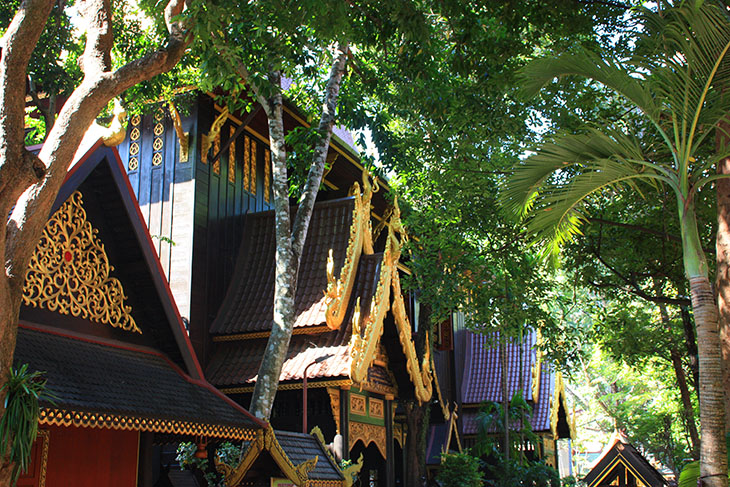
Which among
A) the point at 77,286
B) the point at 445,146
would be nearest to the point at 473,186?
the point at 445,146

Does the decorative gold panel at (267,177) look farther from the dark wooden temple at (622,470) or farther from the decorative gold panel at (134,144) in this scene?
the dark wooden temple at (622,470)

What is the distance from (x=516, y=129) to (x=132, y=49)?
6466 millimetres

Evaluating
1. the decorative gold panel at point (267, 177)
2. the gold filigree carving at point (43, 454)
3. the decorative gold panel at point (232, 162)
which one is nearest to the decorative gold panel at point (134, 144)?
the decorative gold panel at point (232, 162)

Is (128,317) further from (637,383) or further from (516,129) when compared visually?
(637,383)

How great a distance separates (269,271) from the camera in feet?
46.2

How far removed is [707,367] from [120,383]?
5.64 metres

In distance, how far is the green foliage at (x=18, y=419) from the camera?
537 centimetres

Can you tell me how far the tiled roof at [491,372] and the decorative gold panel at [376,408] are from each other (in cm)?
830

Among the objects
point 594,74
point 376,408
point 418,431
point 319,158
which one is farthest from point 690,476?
point 418,431

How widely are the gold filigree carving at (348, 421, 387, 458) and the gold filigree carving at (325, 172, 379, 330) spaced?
1972mm

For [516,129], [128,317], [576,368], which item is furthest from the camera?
[576,368]

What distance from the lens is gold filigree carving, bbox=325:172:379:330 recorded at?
1273 centimetres

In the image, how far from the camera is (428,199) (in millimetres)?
16266

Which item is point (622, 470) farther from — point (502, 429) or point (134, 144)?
point (134, 144)
